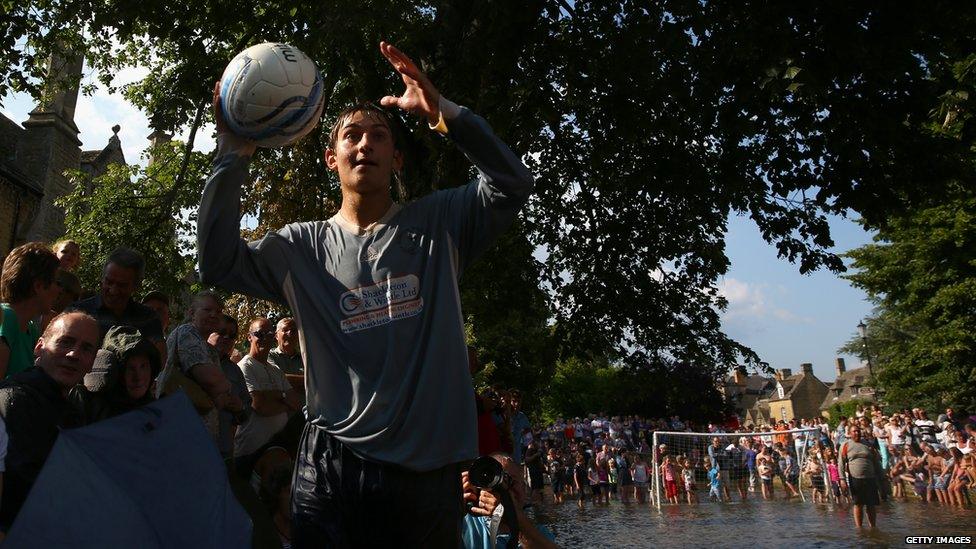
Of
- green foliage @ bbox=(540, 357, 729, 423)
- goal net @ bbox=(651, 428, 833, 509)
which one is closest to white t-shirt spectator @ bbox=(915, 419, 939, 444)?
goal net @ bbox=(651, 428, 833, 509)

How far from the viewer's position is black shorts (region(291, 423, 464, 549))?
2260 millimetres

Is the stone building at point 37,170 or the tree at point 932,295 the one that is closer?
the stone building at point 37,170

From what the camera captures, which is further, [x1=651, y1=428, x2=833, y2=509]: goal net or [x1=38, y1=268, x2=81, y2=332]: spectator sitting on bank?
[x1=651, y1=428, x2=833, y2=509]: goal net

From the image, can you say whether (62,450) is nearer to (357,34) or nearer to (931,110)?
(357,34)

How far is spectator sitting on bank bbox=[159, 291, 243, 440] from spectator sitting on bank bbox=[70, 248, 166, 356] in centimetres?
17

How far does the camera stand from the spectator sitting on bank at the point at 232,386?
5625mm

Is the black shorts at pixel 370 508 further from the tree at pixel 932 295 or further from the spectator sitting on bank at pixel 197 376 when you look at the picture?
the tree at pixel 932 295

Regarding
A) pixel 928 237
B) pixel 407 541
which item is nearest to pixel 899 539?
pixel 407 541

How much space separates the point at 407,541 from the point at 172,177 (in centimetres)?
1623

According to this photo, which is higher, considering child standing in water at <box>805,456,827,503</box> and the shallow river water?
child standing in water at <box>805,456,827,503</box>

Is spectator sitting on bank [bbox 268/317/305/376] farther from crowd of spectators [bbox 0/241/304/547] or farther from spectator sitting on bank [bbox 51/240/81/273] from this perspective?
spectator sitting on bank [bbox 51/240/81/273]

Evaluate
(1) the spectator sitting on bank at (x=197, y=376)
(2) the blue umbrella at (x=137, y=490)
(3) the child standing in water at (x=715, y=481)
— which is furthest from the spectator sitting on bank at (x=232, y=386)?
(3) the child standing in water at (x=715, y=481)

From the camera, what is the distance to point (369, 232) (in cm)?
257

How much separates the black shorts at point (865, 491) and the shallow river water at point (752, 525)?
542mm
